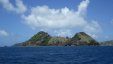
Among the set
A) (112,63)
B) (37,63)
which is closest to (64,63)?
(37,63)

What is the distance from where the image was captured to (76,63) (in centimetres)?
8756

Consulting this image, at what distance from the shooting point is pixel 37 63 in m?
86.7

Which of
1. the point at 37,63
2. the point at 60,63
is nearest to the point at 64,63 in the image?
the point at 60,63

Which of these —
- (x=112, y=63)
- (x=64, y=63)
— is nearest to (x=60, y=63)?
(x=64, y=63)

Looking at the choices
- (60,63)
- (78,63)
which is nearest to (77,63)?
(78,63)

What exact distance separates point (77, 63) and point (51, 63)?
9540 millimetres

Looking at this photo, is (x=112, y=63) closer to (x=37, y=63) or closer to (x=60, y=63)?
(x=60, y=63)

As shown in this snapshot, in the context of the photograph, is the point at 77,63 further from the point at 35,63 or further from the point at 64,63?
the point at 35,63

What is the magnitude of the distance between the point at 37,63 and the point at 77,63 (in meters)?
14.6

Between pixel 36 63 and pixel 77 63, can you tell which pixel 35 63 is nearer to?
pixel 36 63

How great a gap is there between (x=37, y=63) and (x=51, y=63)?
509 cm

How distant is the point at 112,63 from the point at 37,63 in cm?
2673

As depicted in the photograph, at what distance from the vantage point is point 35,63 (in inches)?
3415

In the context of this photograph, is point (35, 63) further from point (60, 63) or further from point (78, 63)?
point (78, 63)
